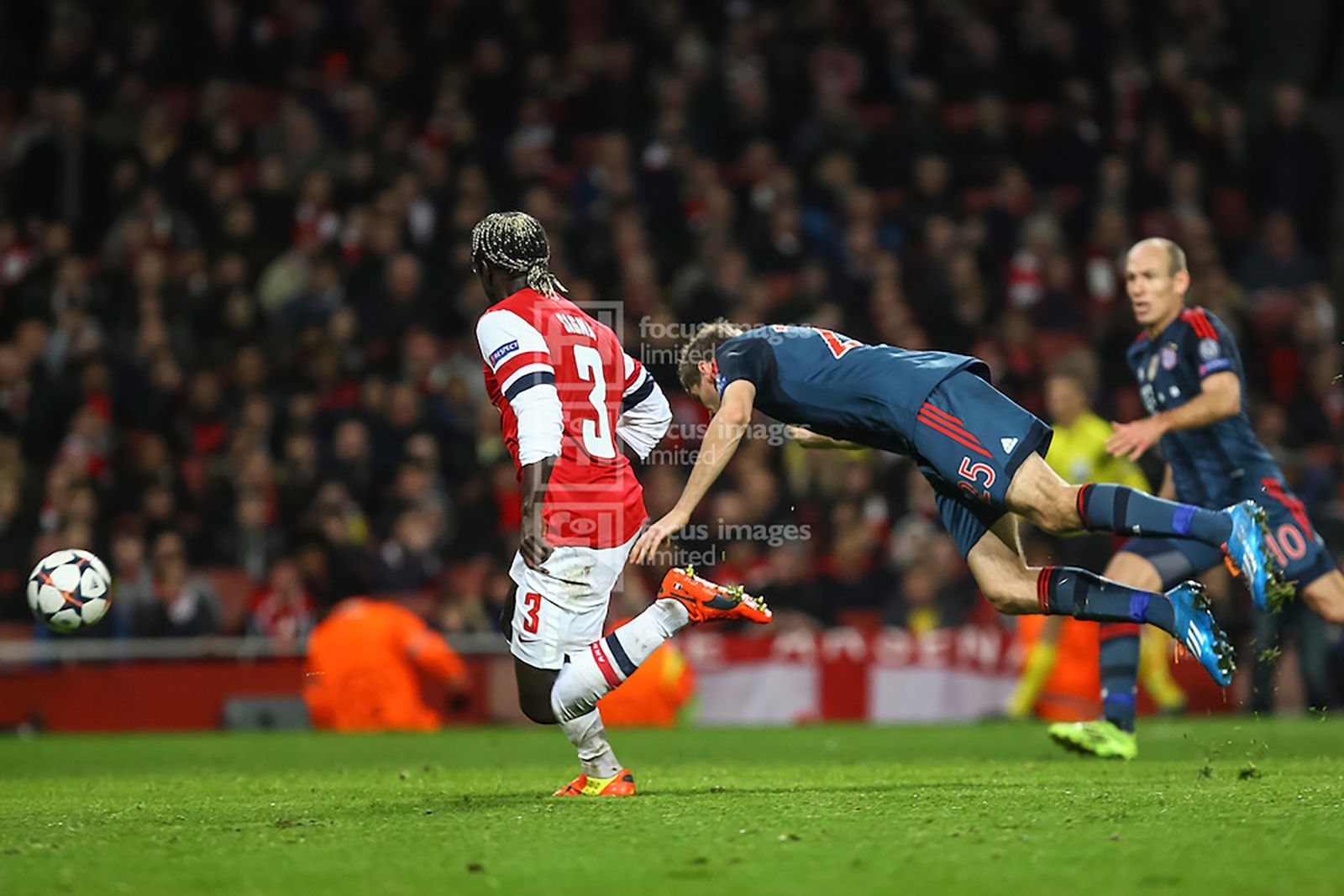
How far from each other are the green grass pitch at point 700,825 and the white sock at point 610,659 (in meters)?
0.38

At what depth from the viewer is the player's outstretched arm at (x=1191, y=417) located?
292 inches

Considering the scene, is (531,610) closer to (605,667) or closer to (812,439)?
(605,667)

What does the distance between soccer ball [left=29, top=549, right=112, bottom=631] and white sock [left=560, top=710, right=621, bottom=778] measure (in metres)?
3.13

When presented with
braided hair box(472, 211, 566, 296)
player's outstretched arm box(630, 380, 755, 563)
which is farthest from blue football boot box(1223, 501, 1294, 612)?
braided hair box(472, 211, 566, 296)

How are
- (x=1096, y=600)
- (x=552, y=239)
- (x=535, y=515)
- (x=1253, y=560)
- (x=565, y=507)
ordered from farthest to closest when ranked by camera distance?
1. (x=552, y=239)
2. (x=1096, y=600)
3. (x=1253, y=560)
4. (x=565, y=507)
5. (x=535, y=515)

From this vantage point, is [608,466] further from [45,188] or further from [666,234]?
[45,188]

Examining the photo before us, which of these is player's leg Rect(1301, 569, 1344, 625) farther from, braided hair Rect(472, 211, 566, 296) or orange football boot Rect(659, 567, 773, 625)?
braided hair Rect(472, 211, 566, 296)

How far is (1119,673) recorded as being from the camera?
835 cm

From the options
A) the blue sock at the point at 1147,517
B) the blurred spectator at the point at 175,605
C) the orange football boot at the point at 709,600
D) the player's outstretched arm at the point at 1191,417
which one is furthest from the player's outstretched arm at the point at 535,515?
the blurred spectator at the point at 175,605

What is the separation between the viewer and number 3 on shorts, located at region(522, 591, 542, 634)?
625 centimetres

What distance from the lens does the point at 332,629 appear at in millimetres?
11898

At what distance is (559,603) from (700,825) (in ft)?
4.03

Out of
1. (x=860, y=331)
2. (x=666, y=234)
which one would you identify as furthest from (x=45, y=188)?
(x=860, y=331)

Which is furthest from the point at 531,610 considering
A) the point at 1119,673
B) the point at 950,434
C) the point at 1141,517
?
the point at 1119,673
